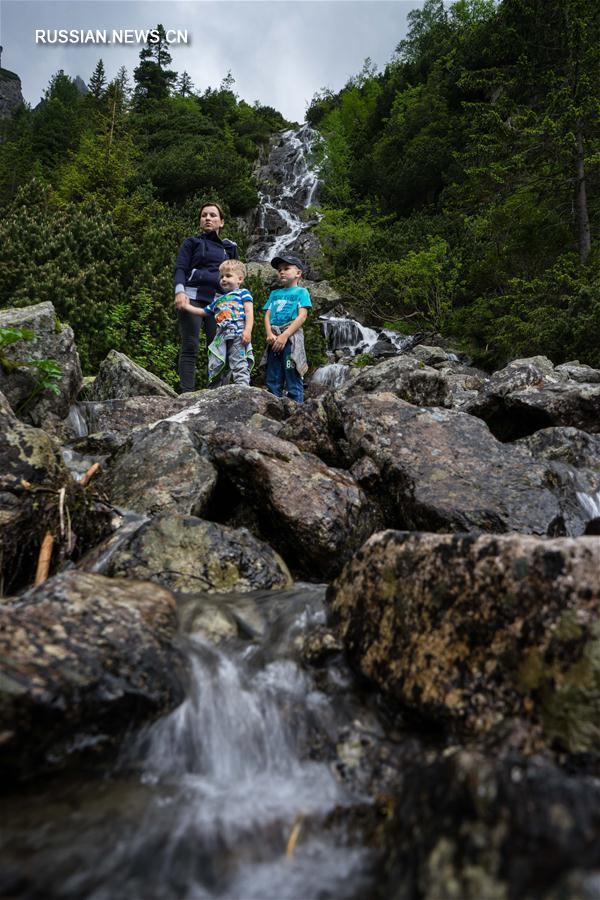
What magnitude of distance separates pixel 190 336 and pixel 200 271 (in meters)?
0.87

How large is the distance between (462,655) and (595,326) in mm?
11359

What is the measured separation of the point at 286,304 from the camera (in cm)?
724

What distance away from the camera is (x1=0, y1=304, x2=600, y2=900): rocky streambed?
4.51ft

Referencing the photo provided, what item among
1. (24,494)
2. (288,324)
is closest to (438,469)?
(24,494)

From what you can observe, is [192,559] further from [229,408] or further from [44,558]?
[229,408]

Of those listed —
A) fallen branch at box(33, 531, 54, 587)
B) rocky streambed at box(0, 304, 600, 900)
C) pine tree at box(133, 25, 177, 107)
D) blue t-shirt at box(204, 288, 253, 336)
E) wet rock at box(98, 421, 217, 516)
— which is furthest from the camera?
pine tree at box(133, 25, 177, 107)

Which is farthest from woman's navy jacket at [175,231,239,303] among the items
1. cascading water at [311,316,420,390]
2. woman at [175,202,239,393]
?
cascading water at [311,316,420,390]

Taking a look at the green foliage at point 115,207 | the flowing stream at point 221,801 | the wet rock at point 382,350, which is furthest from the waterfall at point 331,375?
the flowing stream at point 221,801

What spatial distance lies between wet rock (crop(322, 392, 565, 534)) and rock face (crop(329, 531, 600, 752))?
172cm

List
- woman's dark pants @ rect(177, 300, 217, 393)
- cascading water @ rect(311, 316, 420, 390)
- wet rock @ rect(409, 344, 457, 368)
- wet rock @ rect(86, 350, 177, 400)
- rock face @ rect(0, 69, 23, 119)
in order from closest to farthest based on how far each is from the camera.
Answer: woman's dark pants @ rect(177, 300, 217, 393)
wet rock @ rect(86, 350, 177, 400)
wet rock @ rect(409, 344, 457, 368)
cascading water @ rect(311, 316, 420, 390)
rock face @ rect(0, 69, 23, 119)

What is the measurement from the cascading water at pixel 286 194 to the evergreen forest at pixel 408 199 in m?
1.29

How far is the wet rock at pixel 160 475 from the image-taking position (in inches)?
158

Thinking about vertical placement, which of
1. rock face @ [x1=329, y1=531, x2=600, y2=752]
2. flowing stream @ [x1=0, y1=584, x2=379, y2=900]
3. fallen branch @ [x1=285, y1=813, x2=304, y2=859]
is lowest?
fallen branch @ [x1=285, y1=813, x2=304, y2=859]

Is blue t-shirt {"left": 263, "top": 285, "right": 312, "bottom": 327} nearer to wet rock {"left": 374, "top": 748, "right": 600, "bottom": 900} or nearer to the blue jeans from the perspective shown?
the blue jeans
